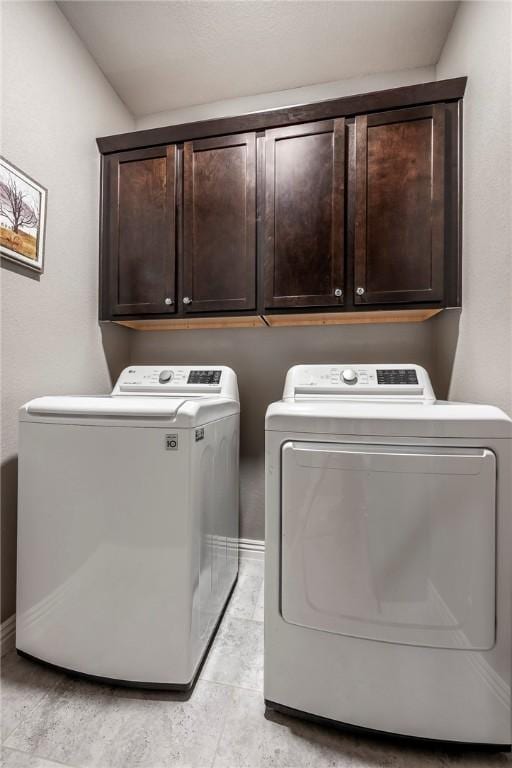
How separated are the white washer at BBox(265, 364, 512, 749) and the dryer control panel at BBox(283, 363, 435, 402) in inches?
20.7

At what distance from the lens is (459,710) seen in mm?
895

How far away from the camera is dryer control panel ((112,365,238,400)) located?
1701 millimetres

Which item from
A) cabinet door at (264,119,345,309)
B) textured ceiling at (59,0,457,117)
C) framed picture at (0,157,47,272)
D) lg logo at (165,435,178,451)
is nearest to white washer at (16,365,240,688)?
lg logo at (165,435,178,451)

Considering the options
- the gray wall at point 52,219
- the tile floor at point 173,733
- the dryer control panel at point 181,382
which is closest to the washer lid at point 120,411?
the gray wall at point 52,219

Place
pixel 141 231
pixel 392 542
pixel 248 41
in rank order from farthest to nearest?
pixel 141 231 < pixel 248 41 < pixel 392 542

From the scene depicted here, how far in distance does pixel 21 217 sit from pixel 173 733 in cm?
184

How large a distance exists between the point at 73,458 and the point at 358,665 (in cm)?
105

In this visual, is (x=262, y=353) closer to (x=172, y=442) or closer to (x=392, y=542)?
(x=172, y=442)

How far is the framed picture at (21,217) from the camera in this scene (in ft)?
4.15

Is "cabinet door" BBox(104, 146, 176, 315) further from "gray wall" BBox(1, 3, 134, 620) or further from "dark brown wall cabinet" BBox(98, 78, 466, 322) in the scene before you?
"gray wall" BBox(1, 3, 134, 620)

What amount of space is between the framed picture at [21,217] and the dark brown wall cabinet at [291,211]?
39 centimetres

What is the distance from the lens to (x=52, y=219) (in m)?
1.51

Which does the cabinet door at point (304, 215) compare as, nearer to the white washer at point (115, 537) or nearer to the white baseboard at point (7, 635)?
the white washer at point (115, 537)

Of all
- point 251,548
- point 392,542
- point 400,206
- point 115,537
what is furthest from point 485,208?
point 251,548
